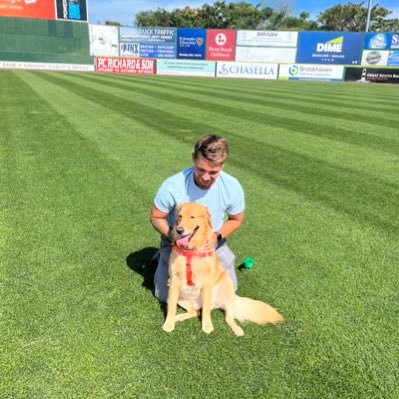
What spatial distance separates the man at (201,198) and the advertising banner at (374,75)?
46668mm

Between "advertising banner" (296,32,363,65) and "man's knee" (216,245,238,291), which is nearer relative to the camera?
"man's knee" (216,245,238,291)

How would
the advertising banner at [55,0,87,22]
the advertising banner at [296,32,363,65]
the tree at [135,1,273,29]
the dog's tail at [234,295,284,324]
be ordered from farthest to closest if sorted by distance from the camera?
the tree at [135,1,273,29], the advertising banner at [296,32,363,65], the advertising banner at [55,0,87,22], the dog's tail at [234,295,284,324]

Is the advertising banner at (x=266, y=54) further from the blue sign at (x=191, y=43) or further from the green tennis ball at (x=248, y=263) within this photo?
the green tennis ball at (x=248, y=263)

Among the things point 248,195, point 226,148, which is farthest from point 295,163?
point 226,148

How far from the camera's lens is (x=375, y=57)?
45.6 meters

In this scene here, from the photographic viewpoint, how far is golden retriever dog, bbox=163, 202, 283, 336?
2.96 meters

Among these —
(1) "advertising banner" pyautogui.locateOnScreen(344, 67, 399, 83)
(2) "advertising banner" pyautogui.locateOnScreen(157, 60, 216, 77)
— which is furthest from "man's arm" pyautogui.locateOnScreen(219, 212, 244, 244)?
(1) "advertising banner" pyautogui.locateOnScreen(344, 67, 399, 83)

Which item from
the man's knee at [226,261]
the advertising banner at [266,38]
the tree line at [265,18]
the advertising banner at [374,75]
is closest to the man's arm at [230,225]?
the man's knee at [226,261]

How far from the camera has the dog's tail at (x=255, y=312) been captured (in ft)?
10.8

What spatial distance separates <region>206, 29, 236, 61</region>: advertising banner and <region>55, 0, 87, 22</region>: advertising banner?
14.7 meters

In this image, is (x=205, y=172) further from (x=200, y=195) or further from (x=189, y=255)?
(x=189, y=255)

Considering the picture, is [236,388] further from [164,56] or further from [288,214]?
[164,56]

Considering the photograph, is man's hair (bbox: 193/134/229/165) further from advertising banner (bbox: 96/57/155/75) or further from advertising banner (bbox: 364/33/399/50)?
advertising banner (bbox: 364/33/399/50)

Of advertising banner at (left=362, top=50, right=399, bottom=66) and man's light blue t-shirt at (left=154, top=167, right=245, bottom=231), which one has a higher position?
advertising banner at (left=362, top=50, right=399, bottom=66)
